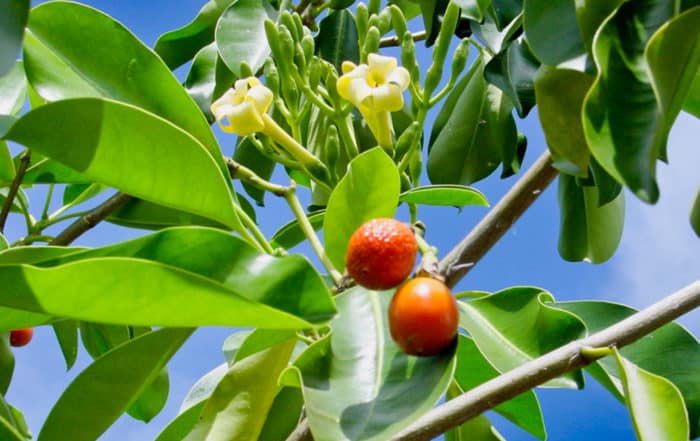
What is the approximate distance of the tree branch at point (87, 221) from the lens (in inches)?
78.9

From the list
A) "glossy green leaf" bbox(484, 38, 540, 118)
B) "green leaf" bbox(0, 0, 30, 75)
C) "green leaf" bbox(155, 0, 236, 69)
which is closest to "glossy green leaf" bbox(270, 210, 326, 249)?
"glossy green leaf" bbox(484, 38, 540, 118)

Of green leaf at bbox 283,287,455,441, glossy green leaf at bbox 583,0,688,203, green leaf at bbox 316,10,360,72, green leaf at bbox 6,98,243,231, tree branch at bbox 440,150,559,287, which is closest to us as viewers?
glossy green leaf at bbox 583,0,688,203

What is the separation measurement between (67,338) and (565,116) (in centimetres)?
159

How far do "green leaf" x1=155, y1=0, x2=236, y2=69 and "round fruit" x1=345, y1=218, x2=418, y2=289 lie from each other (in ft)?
4.02

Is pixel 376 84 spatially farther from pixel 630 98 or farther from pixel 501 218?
pixel 630 98

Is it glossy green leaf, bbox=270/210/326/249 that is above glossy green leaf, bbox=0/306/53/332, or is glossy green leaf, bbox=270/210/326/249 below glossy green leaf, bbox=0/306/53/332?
below

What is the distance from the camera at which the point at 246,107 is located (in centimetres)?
148

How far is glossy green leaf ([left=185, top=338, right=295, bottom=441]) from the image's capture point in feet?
4.11

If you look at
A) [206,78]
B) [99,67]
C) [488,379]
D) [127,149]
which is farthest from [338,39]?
[127,149]

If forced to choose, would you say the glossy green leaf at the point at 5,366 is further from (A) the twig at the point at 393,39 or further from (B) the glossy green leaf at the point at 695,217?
(B) the glossy green leaf at the point at 695,217

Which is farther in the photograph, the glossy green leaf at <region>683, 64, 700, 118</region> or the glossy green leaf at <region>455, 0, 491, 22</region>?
the glossy green leaf at <region>455, 0, 491, 22</region>

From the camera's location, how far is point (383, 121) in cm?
150

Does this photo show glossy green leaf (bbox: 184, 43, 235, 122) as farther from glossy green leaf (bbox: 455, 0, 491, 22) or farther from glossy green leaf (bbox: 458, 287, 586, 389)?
glossy green leaf (bbox: 458, 287, 586, 389)

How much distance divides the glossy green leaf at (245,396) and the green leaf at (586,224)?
0.82 metres
